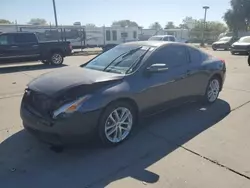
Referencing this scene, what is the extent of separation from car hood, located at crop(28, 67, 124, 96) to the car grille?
7cm

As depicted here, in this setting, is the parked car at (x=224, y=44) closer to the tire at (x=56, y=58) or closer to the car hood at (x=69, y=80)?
the tire at (x=56, y=58)

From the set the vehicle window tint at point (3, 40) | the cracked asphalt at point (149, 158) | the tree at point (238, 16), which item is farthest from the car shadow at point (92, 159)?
the tree at point (238, 16)

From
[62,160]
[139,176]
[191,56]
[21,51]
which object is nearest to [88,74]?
[62,160]

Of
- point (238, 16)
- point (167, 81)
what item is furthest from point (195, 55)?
point (238, 16)

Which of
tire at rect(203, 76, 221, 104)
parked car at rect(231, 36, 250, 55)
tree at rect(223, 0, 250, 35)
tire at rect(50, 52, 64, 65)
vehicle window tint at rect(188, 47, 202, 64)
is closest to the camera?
vehicle window tint at rect(188, 47, 202, 64)

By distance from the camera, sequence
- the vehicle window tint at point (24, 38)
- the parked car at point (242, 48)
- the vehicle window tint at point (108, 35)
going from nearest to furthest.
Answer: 1. the vehicle window tint at point (24, 38)
2. the parked car at point (242, 48)
3. the vehicle window tint at point (108, 35)

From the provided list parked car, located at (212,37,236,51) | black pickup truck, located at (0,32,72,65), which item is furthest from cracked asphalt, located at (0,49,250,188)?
parked car, located at (212,37,236,51)

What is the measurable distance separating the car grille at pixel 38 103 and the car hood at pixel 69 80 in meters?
0.07

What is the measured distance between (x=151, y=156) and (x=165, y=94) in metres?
1.37

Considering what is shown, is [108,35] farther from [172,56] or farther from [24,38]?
[172,56]

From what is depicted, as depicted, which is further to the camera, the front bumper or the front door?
the front door

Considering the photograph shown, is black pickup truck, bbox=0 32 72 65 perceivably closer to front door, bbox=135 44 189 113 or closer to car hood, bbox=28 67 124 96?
car hood, bbox=28 67 124 96

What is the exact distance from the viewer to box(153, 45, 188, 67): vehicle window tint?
4586 millimetres

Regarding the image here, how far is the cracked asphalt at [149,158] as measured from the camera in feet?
9.93
